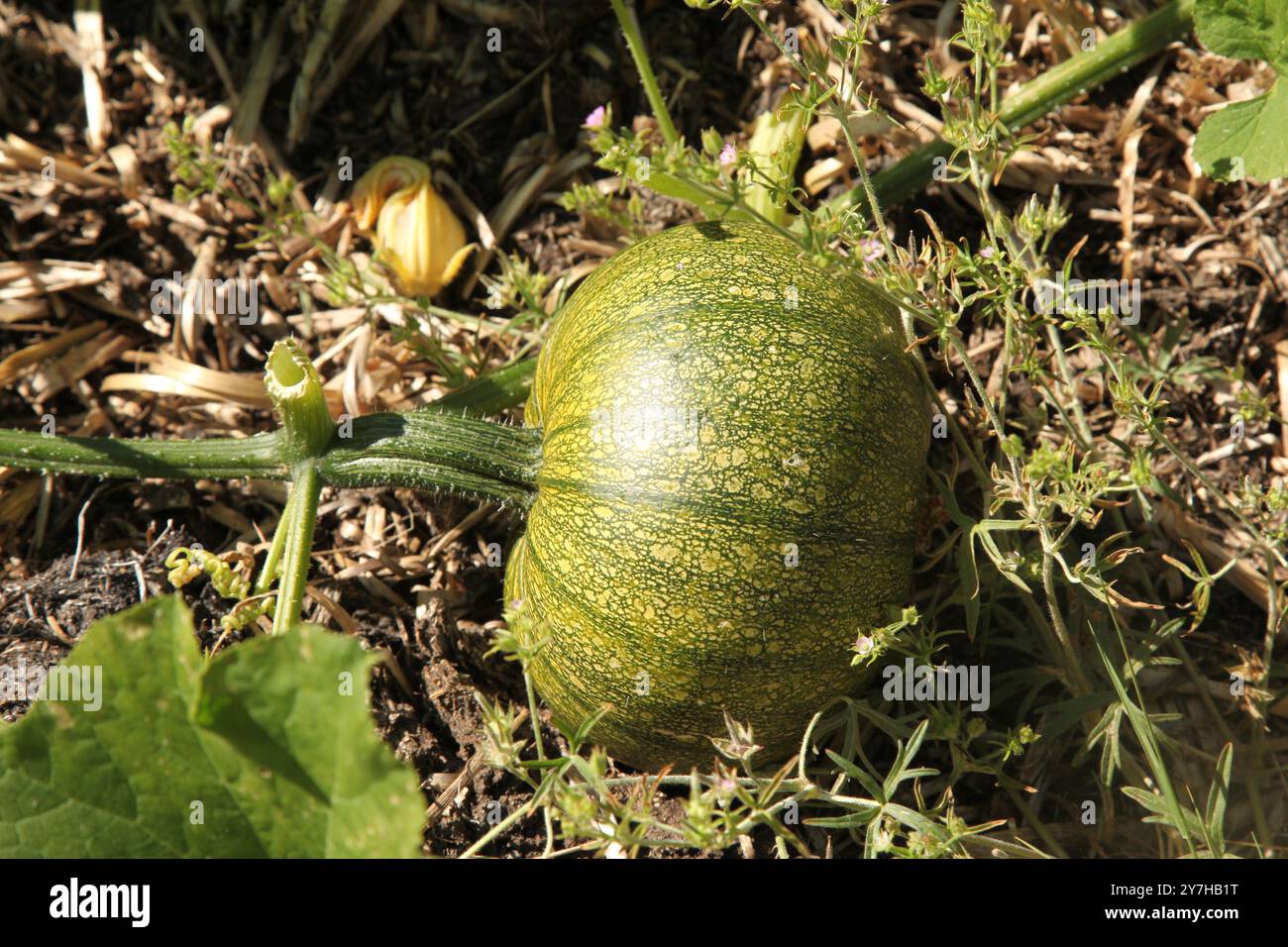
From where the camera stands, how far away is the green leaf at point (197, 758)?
85.6 inches

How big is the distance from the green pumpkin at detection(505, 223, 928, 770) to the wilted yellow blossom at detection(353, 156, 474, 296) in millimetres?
989

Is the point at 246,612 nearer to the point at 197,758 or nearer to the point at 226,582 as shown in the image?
the point at 226,582

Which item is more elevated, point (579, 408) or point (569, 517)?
point (579, 408)

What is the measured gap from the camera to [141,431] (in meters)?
3.68

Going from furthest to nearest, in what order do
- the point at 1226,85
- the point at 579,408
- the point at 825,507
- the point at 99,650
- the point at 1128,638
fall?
1. the point at 1226,85
2. the point at 1128,638
3. the point at 579,408
4. the point at 825,507
5. the point at 99,650

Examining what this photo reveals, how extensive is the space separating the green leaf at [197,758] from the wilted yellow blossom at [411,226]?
163 cm

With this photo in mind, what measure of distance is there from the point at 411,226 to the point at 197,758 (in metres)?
1.90

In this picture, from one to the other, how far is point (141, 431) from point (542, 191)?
1.60m

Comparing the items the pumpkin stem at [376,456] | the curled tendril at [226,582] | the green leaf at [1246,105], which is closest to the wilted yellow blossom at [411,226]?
the pumpkin stem at [376,456]

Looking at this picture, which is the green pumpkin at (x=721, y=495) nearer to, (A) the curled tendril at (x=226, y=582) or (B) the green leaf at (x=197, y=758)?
(B) the green leaf at (x=197, y=758)

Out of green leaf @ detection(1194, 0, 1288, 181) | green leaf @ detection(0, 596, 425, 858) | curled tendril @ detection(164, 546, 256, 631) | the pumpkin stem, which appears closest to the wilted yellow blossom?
the pumpkin stem

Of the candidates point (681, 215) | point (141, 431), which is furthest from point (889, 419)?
point (141, 431)

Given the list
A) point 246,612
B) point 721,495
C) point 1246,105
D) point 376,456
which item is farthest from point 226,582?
point 1246,105

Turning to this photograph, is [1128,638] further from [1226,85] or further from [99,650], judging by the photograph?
[99,650]
